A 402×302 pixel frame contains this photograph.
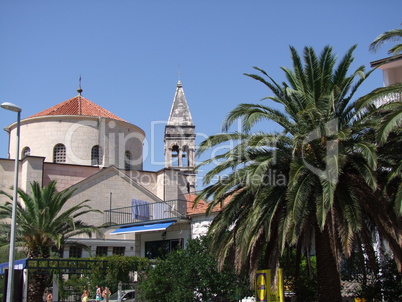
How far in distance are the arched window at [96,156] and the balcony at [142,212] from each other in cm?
589

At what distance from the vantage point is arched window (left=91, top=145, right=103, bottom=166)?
4022 centimetres

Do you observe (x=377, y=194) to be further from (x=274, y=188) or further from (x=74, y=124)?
(x=74, y=124)

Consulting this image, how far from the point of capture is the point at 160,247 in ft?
97.1

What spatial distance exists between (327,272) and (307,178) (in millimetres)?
2957

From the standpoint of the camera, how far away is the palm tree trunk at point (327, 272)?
15.4 m

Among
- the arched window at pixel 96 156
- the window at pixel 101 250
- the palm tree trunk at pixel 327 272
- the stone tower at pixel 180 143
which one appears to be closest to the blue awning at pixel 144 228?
the window at pixel 101 250

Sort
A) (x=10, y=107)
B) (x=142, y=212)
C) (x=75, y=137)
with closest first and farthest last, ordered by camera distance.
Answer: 1. (x=10, y=107)
2. (x=142, y=212)
3. (x=75, y=137)

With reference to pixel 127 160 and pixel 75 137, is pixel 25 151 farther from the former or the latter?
pixel 127 160

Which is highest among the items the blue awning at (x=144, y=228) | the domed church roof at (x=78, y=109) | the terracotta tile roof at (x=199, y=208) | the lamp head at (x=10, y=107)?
the domed church roof at (x=78, y=109)

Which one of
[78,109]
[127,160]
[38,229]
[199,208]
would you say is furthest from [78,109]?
[38,229]

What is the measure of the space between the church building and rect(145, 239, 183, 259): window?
0.18 feet

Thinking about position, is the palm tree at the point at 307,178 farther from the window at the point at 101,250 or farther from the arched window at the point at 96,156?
the arched window at the point at 96,156

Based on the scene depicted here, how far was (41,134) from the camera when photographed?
39.8 meters

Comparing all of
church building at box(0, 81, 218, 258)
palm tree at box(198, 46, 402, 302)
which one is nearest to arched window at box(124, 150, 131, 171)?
church building at box(0, 81, 218, 258)
